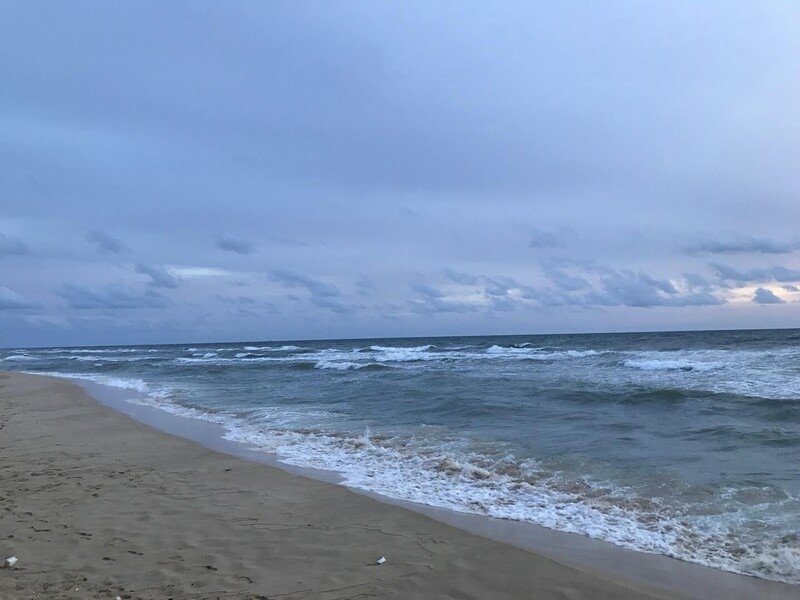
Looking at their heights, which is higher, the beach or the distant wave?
the distant wave

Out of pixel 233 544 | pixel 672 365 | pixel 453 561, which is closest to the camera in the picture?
pixel 453 561

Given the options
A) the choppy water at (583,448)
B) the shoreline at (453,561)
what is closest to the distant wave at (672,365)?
the choppy water at (583,448)

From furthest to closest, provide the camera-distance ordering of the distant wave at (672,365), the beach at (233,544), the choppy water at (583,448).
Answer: the distant wave at (672,365), the choppy water at (583,448), the beach at (233,544)

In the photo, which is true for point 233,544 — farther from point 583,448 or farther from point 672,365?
point 672,365

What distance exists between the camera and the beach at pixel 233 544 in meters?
4.19

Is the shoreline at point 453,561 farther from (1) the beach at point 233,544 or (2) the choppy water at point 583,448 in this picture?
(2) the choppy water at point 583,448

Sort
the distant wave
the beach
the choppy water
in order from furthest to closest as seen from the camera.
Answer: the distant wave, the choppy water, the beach

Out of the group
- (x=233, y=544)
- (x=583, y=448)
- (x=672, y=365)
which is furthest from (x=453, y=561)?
(x=672, y=365)

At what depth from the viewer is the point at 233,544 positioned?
16.7ft

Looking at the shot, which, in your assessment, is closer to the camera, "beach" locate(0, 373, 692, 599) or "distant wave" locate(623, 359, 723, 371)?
"beach" locate(0, 373, 692, 599)

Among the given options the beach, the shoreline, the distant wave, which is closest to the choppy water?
the shoreline

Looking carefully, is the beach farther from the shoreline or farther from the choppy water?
the choppy water

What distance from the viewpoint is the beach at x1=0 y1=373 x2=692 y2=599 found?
4188 millimetres

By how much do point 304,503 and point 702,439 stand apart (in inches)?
297
